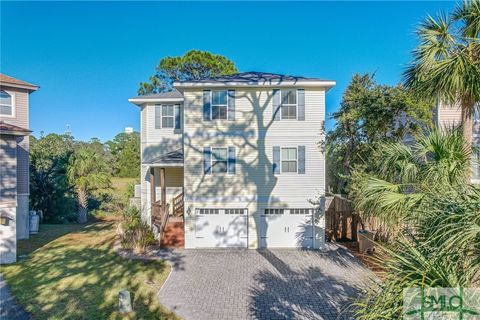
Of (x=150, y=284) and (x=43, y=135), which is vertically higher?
(x=43, y=135)

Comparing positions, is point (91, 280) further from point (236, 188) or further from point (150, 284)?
point (236, 188)

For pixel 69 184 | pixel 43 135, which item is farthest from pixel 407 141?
pixel 43 135

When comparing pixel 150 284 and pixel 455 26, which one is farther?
pixel 150 284

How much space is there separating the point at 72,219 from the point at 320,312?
774 inches

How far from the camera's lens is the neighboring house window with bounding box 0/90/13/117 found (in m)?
14.1

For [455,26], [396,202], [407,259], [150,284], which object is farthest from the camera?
[150,284]

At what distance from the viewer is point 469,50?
7688mm

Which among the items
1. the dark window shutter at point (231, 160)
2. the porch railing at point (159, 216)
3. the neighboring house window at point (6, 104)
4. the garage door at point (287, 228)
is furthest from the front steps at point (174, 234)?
the neighboring house window at point (6, 104)

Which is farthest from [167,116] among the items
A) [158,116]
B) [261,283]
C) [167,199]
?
[261,283]

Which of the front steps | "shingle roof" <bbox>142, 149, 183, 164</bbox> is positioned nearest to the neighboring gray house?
"shingle roof" <bbox>142, 149, 183, 164</bbox>

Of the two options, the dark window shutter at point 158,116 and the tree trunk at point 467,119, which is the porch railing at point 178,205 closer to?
the dark window shutter at point 158,116

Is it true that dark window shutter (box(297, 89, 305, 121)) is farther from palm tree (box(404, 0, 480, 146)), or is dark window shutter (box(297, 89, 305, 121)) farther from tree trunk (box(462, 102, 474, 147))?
tree trunk (box(462, 102, 474, 147))

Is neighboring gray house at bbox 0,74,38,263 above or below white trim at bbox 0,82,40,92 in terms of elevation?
below

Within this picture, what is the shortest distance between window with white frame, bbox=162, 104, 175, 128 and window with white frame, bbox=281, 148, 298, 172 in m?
6.76
